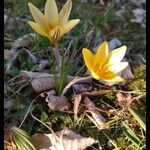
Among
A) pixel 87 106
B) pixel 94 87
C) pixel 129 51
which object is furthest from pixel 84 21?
pixel 87 106

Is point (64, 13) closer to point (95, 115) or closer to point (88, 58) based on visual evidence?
point (88, 58)

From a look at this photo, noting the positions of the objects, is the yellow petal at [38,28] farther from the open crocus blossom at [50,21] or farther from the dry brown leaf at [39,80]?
the dry brown leaf at [39,80]

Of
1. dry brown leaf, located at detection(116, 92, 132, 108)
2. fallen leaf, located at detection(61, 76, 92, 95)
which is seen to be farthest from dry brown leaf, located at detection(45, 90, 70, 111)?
dry brown leaf, located at detection(116, 92, 132, 108)

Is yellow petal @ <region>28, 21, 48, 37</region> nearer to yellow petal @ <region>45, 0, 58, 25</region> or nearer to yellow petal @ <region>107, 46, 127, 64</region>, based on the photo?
yellow petal @ <region>45, 0, 58, 25</region>

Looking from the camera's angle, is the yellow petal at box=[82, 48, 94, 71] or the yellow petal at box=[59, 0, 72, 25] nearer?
the yellow petal at box=[82, 48, 94, 71]

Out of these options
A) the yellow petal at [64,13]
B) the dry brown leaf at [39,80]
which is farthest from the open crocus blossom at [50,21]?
the dry brown leaf at [39,80]

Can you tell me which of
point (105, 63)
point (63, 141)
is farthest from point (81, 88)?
point (63, 141)
